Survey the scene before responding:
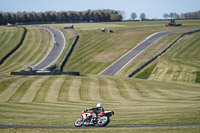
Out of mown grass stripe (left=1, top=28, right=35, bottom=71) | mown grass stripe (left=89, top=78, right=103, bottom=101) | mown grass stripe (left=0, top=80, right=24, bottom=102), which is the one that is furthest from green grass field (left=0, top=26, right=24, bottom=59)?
mown grass stripe (left=89, top=78, right=103, bottom=101)

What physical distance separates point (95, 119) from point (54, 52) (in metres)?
83.8

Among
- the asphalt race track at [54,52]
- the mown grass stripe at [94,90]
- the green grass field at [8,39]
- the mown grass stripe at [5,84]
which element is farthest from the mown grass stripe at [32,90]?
the green grass field at [8,39]

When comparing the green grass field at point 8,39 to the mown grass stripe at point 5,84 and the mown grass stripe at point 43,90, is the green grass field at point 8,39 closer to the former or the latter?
the mown grass stripe at point 5,84

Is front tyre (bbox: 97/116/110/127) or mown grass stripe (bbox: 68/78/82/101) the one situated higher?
front tyre (bbox: 97/116/110/127)

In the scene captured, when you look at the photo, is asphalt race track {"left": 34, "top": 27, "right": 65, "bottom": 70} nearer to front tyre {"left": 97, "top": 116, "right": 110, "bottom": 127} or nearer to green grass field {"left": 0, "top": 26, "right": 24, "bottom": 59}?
green grass field {"left": 0, "top": 26, "right": 24, "bottom": 59}

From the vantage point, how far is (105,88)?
48.2 m

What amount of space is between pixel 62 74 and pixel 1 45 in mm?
61277

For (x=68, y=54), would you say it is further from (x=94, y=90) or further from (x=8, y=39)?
(x=94, y=90)

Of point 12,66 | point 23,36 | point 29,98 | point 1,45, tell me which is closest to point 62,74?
point 29,98

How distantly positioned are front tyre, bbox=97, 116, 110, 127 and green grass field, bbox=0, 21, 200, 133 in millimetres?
1114

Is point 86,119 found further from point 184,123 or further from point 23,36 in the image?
point 23,36

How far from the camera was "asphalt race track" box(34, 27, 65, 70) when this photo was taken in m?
91.8

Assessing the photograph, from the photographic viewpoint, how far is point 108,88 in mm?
48344

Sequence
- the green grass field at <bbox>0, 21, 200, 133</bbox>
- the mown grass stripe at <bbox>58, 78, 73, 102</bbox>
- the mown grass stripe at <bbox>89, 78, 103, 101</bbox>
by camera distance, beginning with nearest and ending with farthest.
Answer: the green grass field at <bbox>0, 21, 200, 133</bbox> < the mown grass stripe at <bbox>58, 78, 73, 102</bbox> < the mown grass stripe at <bbox>89, 78, 103, 101</bbox>
